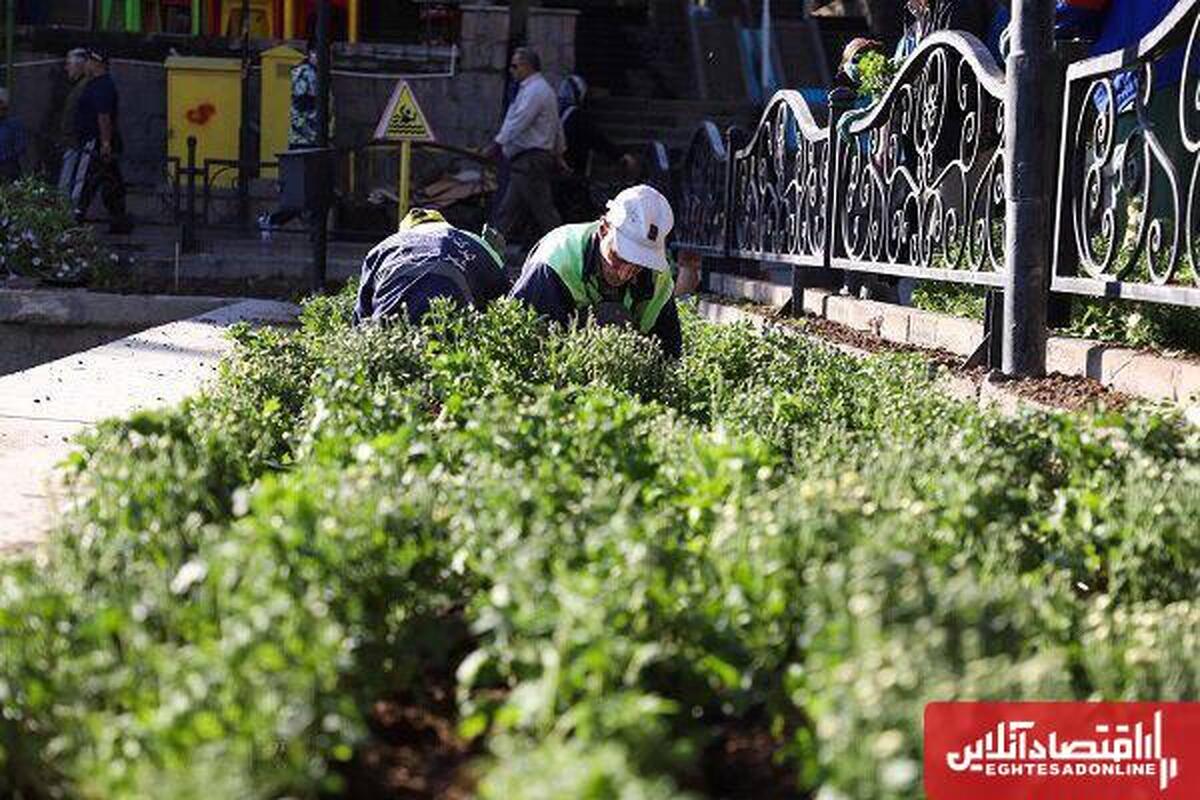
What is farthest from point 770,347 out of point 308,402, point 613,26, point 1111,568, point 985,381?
point 613,26

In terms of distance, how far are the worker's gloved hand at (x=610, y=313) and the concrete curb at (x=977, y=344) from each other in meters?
1.37

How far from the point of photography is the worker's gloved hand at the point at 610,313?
342 inches

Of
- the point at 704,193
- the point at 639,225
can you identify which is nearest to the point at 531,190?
the point at 704,193

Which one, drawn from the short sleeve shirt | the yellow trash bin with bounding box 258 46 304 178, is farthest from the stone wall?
the short sleeve shirt

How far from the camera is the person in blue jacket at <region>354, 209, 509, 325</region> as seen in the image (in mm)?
8859

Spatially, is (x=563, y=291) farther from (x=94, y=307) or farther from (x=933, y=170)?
(x=94, y=307)

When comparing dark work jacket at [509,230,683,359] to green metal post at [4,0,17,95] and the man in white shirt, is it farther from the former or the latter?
green metal post at [4,0,17,95]

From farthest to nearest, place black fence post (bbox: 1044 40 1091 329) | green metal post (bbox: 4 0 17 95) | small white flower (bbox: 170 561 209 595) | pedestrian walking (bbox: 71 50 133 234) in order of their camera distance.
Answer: green metal post (bbox: 4 0 17 95), pedestrian walking (bbox: 71 50 133 234), black fence post (bbox: 1044 40 1091 329), small white flower (bbox: 170 561 209 595)

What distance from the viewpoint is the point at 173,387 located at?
30.2 feet

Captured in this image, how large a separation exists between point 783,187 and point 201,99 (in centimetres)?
1245

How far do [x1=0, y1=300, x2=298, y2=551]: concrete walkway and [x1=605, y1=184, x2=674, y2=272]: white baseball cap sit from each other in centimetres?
157

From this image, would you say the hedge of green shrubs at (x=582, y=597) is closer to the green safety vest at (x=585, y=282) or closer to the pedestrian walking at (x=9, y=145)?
the green safety vest at (x=585, y=282)

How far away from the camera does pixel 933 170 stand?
31.2 feet

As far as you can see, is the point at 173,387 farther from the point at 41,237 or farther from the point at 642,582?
the point at 41,237
